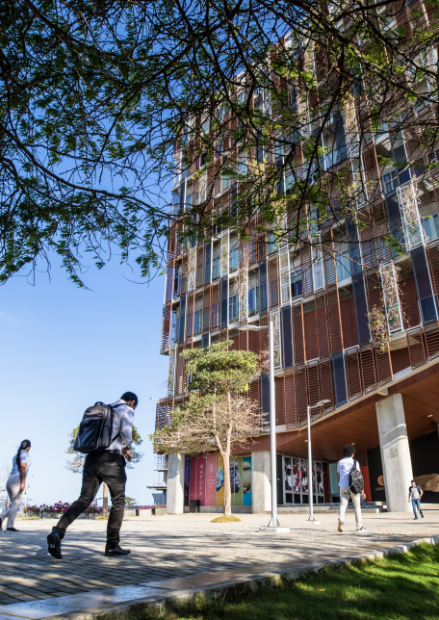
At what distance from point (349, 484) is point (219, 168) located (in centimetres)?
656

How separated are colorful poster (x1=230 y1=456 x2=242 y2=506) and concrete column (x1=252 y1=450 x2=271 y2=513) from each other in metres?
2.33

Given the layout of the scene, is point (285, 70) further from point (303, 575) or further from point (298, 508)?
point (298, 508)

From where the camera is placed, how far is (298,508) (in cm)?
2936

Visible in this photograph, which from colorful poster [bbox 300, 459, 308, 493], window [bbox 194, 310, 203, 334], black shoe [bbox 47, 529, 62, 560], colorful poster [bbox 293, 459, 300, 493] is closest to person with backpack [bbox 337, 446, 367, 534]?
black shoe [bbox 47, 529, 62, 560]

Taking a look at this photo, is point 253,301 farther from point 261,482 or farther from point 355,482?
point 355,482

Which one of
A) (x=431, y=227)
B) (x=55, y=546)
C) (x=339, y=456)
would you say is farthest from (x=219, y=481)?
(x=55, y=546)

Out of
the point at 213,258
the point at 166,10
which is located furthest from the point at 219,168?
the point at 213,258

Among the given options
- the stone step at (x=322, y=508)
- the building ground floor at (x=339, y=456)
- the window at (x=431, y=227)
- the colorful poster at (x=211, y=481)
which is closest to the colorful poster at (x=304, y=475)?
the building ground floor at (x=339, y=456)

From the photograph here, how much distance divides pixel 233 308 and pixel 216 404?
10.9 m

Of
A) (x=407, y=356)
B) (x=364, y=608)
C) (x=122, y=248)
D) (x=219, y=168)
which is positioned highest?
(x=407, y=356)

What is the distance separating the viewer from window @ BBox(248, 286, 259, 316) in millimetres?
34294

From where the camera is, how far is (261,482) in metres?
30.9

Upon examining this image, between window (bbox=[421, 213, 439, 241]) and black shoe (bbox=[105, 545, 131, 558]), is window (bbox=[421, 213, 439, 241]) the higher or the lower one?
the higher one

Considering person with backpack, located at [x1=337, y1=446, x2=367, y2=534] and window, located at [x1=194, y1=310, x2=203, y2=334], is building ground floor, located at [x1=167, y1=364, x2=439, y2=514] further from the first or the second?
person with backpack, located at [x1=337, y1=446, x2=367, y2=534]
